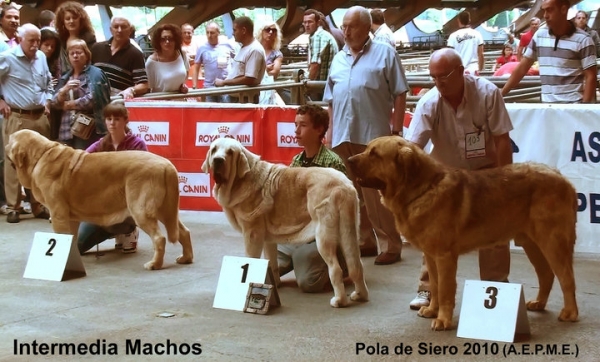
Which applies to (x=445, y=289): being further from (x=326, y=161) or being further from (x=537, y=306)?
(x=326, y=161)

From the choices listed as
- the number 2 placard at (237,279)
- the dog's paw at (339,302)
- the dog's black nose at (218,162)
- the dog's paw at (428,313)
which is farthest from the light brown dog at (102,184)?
the dog's paw at (428,313)

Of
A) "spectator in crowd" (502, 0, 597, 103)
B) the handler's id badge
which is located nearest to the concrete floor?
the handler's id badge

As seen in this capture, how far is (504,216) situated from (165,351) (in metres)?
2.12

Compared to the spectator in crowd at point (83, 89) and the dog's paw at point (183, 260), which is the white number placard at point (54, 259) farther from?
the spectator in crowd at point (83, 89)

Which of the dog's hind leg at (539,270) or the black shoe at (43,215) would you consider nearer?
the dog's hind leg at (539,270)

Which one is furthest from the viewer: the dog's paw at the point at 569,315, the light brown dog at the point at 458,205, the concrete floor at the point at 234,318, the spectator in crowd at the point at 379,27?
the spectator in crowd at the point at 379,27

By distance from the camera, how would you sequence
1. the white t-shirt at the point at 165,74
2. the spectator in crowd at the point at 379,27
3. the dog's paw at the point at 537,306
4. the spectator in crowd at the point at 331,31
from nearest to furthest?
1. the dog's paw at the point at 537,306
2. the white t-shirt at the point at 165,74
3. the spectator in crowd at the point at 379,27
4. the spectator in crowd at the point at 331,31

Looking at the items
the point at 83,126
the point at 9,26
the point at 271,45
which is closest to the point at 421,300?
the point at 83,126

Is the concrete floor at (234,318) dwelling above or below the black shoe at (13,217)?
above

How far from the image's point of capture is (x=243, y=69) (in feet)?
33.6

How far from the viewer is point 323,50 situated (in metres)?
10.4

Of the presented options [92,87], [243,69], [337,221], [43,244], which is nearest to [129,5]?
[243,69]

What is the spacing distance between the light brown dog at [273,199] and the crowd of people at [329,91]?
393 millimetres

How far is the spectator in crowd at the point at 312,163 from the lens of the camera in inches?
235
